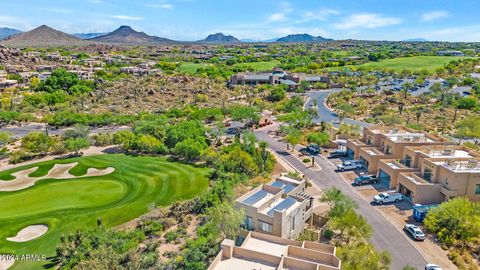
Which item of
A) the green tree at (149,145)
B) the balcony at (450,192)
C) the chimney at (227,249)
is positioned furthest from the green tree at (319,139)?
the chimney at (227,249)

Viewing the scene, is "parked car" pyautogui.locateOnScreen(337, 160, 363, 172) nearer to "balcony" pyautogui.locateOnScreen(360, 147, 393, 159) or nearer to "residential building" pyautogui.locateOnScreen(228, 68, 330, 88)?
"balcony" pyautogui.locateOnScreen(360, 147, 393, 159)

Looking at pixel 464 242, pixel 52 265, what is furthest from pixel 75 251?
pixel 464 242

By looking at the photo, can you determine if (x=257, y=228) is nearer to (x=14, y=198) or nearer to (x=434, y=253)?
(x=434, y=253)

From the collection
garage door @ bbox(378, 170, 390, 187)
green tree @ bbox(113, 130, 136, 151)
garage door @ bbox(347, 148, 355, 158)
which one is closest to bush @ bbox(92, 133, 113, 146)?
green tree @ bbox(113, 130, 136, 151)

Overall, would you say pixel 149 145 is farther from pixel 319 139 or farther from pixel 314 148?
pixel 319 139

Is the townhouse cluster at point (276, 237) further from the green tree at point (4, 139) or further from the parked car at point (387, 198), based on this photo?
the green tree at point (4, 139)

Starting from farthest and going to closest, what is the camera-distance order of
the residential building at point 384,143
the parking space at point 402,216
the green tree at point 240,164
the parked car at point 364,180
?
the residential building at point 384,143, the green tree at point 240,164, the parked car at point 364,180, the parking space at point 402,216
